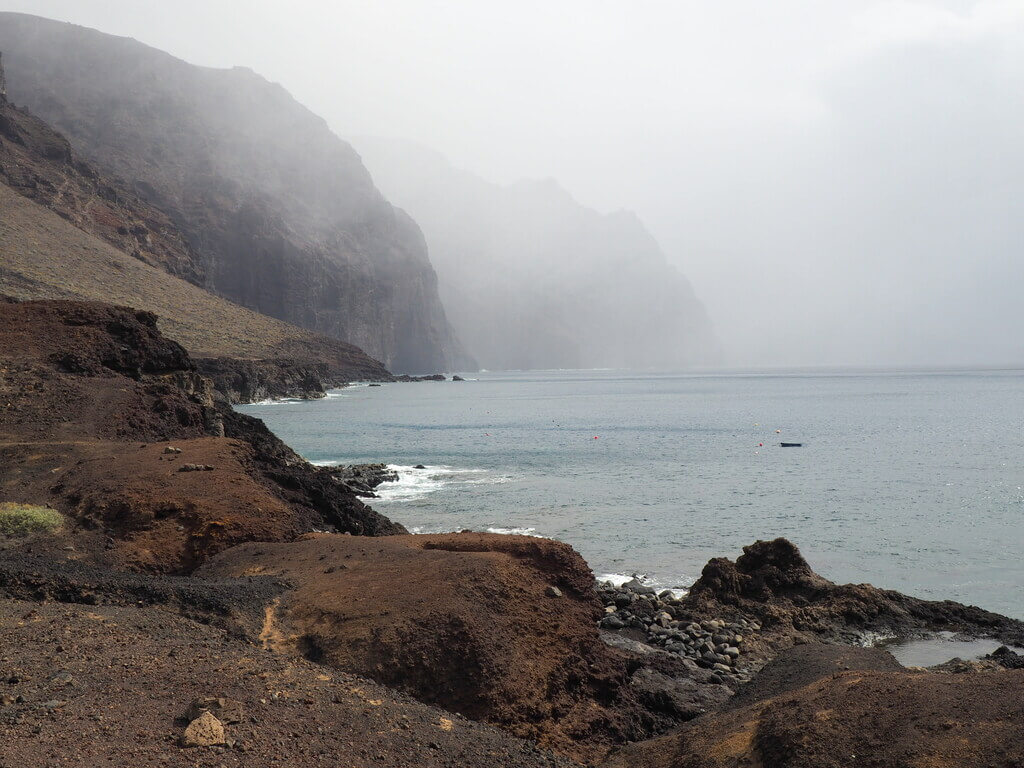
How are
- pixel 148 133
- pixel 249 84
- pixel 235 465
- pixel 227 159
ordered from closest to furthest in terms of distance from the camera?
pixel 235 465
pixel 148 133
pixel 227 159
pixel 249 84

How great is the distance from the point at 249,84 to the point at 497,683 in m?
206

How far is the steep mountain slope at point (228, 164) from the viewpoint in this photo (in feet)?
497

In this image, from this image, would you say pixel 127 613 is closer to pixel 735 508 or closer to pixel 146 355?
pixel 146 355

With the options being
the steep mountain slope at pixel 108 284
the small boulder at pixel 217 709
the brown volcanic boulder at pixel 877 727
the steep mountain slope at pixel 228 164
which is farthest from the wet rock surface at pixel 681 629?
the steep mountain slope at pixel 228 164

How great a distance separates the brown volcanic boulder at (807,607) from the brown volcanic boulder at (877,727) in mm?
7046

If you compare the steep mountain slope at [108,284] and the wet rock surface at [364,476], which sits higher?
the steep mountain slope at [108,284]

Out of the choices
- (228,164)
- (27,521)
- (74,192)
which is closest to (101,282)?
(74,192)

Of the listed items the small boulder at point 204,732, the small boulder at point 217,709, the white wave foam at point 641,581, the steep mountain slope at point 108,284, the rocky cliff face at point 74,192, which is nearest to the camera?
the small boulder at point 204,732

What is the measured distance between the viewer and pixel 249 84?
188m

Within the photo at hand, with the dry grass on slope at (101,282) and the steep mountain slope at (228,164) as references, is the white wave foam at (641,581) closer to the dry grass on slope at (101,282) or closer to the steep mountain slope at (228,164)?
the dry grass on slope at (101,282)

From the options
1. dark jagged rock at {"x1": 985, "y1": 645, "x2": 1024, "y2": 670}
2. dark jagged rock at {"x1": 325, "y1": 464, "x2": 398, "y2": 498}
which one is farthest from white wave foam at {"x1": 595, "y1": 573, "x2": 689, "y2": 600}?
dark jagged rock at {"x1": 325, "y1": 464, "x2": 398, "y2": 498}

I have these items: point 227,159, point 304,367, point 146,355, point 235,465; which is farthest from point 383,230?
point 235,465

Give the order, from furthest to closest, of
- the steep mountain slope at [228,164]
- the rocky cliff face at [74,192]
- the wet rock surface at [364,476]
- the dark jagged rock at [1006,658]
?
the steep mountain slope at [228,164], the rocky cliff face at [74,192], the wet rock surface at [364,476], the dark jagged rock at [1006,658]

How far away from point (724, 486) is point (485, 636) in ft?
84.8
